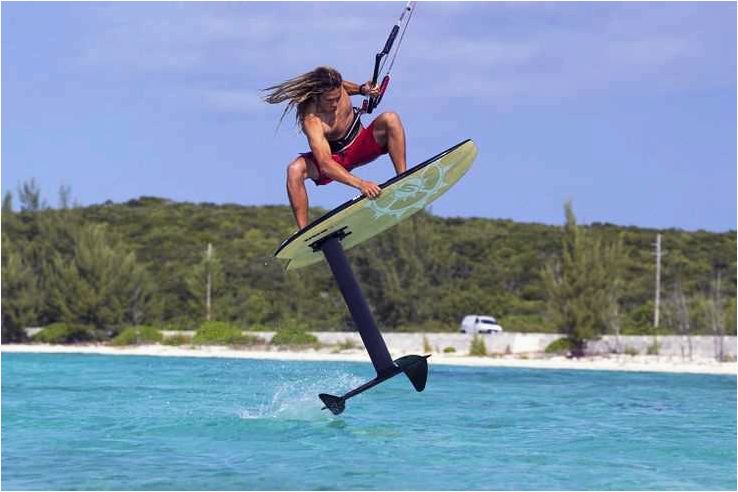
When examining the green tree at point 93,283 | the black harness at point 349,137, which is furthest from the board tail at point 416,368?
the green tree at point 93,283

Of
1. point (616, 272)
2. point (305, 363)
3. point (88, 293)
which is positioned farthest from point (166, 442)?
point (88, 293)

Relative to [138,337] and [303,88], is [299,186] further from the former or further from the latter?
[138,337]

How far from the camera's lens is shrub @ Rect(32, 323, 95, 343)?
39531 mm

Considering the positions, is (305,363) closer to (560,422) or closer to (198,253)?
(560,422)

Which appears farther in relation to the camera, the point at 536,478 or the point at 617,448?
the point at 617,448

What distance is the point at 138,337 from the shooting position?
39.0 m

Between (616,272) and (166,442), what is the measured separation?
70.1 feet

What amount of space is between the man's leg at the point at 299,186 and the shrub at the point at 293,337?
89.5 feet

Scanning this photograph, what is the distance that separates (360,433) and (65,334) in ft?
85.2

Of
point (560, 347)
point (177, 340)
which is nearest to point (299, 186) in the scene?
point (560, 347)

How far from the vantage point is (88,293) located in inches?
1565

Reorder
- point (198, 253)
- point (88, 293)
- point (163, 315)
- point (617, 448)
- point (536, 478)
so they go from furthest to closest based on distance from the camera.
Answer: point (198, 253)
point (163, 315)
point (88, 293)
point (617, 448)
point (536, 478)

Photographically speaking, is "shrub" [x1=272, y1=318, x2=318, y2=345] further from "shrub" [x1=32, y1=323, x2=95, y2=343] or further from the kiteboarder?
the kiteboarder

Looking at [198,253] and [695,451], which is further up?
[198,253]
